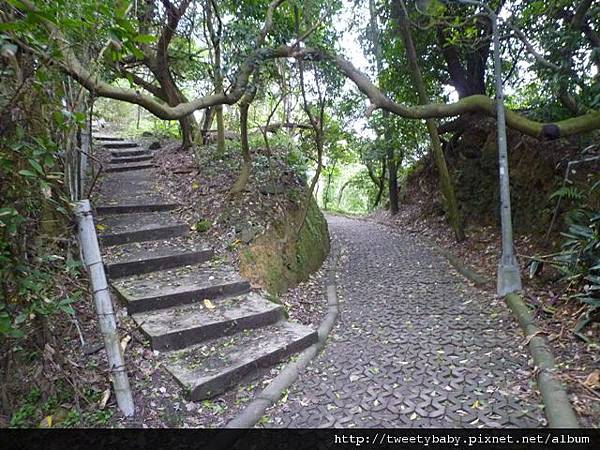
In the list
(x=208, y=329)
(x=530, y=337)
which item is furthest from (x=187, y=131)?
(x=530, y=337)

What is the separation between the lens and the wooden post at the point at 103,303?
2197mm

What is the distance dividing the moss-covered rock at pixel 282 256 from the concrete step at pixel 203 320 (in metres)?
0.61

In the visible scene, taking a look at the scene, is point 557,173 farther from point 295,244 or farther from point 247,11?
point 247,11

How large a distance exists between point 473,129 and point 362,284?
4431 mm

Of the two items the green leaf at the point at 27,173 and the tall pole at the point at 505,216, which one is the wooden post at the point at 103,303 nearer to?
the green leaf at the point at 27,173

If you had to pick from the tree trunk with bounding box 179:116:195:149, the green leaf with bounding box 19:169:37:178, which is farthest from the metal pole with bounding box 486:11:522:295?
the tree trunk with bounding box 179:116:195:149

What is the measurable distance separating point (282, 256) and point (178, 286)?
66.4 inches

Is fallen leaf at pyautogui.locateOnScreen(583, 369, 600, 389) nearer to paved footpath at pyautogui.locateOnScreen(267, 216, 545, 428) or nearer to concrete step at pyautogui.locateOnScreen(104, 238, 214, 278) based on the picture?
paved footpath at pyautogui.locateOnScreen(267, 216, 545, 428)

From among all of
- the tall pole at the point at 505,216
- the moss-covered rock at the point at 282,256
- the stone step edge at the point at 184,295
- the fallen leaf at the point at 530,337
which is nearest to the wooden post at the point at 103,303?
the stone step edge at the point at 184,295

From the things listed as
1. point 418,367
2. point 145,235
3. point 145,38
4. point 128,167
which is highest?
point 128,167

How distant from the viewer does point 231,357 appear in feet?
9.58

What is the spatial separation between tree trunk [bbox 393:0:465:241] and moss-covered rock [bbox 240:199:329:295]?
8.78 feet

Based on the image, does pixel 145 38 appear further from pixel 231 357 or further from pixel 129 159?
pixel 129 159

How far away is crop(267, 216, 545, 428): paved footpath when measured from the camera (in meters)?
2.40
